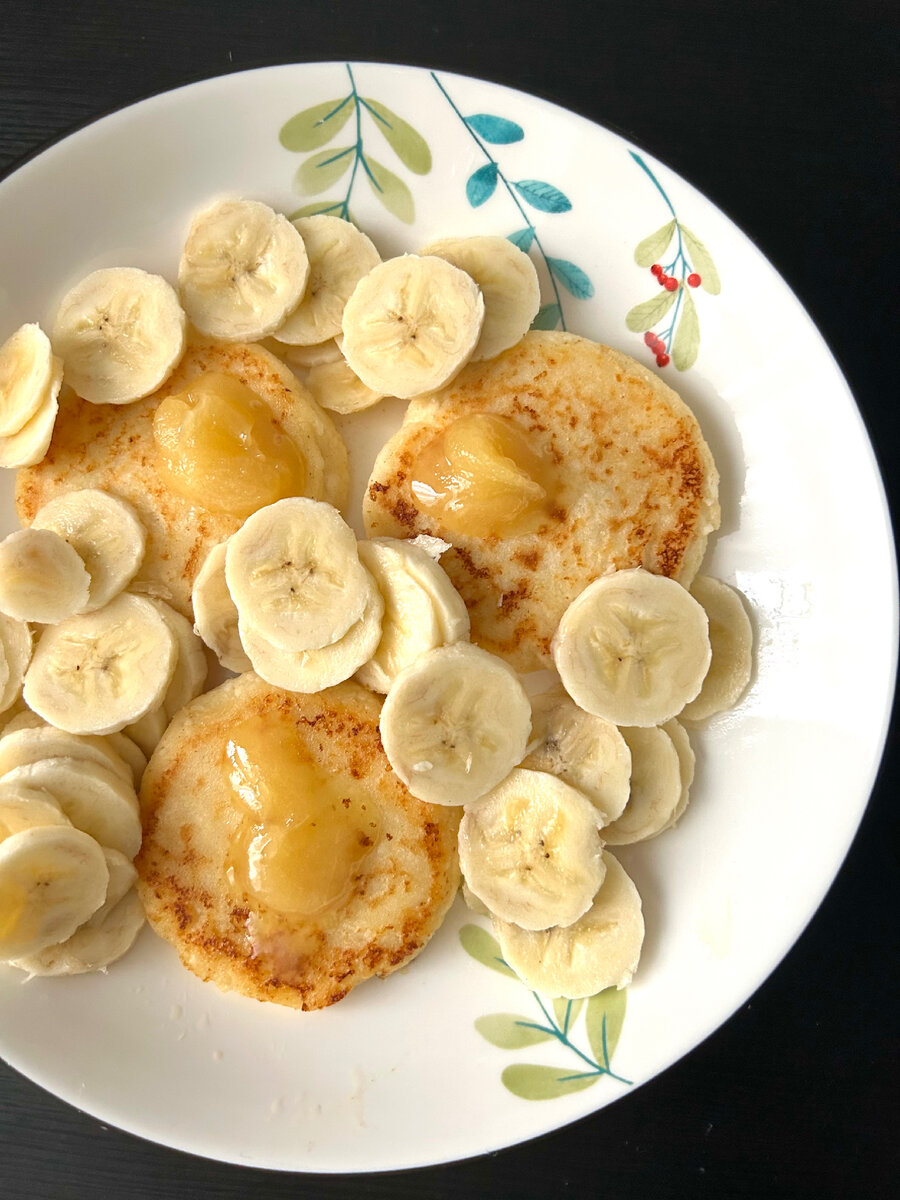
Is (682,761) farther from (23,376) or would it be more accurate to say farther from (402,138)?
(23,376)

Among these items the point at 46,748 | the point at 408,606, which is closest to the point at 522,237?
the point at 408,606

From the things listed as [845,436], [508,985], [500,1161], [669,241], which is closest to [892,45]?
[669,241]

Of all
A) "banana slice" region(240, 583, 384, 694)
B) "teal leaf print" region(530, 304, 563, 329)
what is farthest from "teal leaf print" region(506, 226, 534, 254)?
"banana slice" region(240, 583, 384, 694)

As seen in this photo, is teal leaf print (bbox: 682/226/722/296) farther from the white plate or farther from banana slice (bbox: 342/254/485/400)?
banana slice (bbox: 342/254/485/400)

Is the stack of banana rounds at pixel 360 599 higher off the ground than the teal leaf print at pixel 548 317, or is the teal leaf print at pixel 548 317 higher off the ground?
the teal leaf print at pixel 548 317

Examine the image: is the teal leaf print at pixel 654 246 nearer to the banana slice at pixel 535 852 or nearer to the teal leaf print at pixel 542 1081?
the banana slice at pixel 535 852

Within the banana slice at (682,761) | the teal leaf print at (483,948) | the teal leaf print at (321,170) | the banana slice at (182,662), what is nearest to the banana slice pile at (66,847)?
the banana slice at (182,662)
